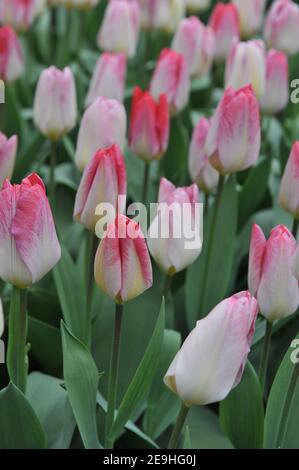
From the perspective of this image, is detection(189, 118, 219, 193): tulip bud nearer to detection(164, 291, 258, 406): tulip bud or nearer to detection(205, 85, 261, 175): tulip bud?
detection(205, 85, 261, 175): tulip bud

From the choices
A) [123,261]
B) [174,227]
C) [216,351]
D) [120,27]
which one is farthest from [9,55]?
[216,351]

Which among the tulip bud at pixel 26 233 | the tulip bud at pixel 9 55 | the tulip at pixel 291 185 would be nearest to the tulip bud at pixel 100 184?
the tulip bud at pixel 26 233

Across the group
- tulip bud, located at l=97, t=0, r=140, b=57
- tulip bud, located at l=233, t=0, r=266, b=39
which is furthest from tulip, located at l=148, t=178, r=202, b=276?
tulip bud, located at l=233, t=0, r=266, b=39

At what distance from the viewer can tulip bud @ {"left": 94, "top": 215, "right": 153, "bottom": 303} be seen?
90 cm

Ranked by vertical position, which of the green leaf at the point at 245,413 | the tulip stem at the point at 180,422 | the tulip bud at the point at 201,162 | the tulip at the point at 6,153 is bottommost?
the green leaf at the point at 245,413

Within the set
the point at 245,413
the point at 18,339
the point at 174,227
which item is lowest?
the point at 245,413

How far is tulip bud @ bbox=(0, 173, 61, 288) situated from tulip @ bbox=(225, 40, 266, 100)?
2.11 feet

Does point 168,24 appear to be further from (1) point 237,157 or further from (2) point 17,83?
(1) point 237,157

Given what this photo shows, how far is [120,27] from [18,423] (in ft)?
3.21

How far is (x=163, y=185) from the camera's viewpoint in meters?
1.08

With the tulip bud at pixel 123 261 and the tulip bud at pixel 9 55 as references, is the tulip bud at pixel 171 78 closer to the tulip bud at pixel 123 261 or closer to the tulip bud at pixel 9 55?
the tulip bud at pixel 9 55

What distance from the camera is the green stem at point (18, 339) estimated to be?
101 centimetres

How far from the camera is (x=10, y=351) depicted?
1062 millimetres

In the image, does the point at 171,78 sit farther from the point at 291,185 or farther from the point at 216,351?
the point at 216,351
